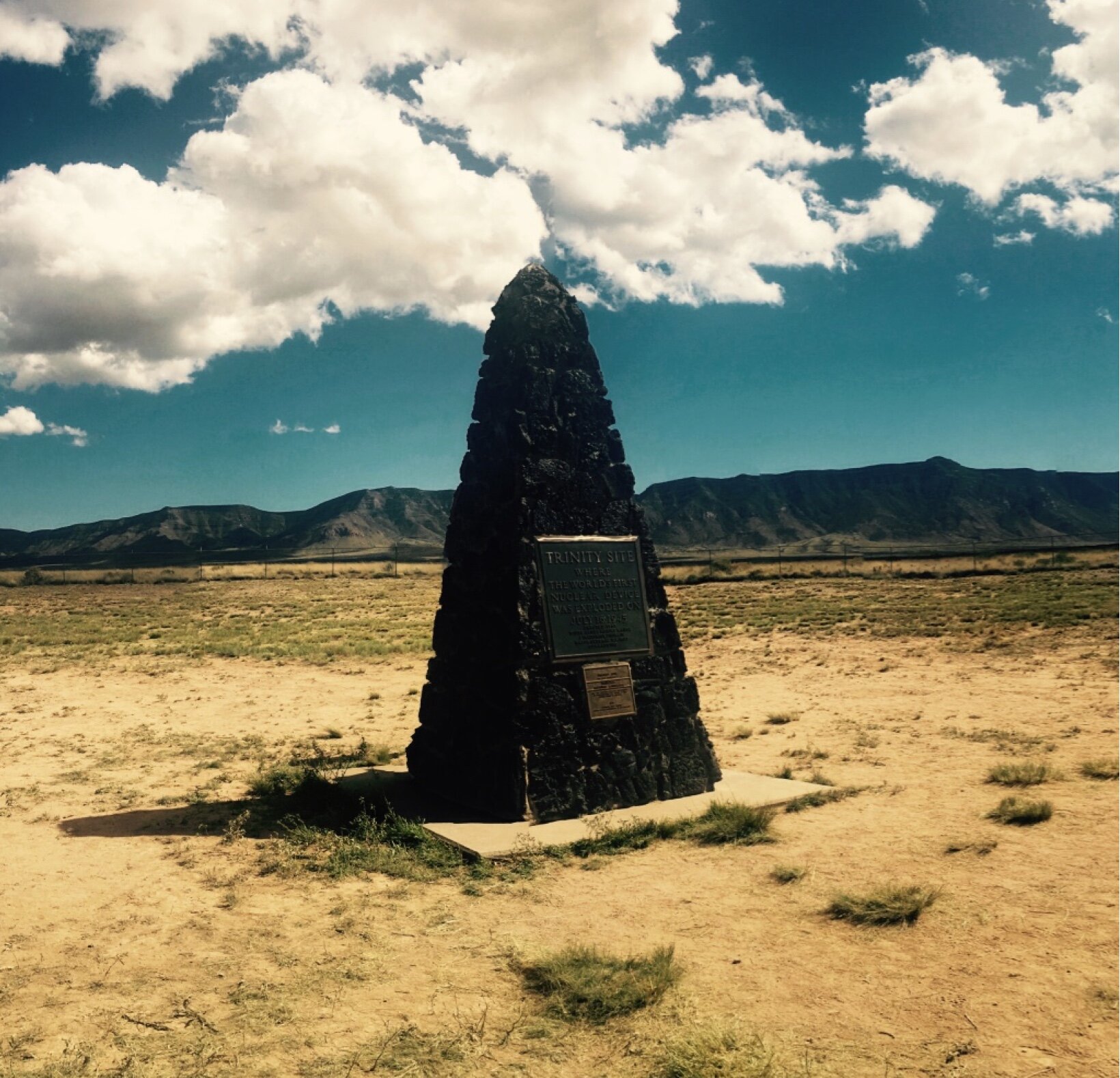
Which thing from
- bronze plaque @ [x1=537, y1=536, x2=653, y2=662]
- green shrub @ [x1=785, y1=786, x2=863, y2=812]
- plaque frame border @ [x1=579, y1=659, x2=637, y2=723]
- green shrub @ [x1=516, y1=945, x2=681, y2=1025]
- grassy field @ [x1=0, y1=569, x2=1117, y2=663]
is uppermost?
bronze plaque @ [x1=537, y1=536, x2=653, y2=662]

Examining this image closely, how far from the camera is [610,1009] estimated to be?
401 centimetres

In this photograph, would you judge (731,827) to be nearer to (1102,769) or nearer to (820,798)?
(820,798)

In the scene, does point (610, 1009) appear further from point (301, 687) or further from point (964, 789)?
point (301, 687)

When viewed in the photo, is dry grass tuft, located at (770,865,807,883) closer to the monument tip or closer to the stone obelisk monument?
the stone obelisk monument

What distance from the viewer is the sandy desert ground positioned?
3707 millimetres

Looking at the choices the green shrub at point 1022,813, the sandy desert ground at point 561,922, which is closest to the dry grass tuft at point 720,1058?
the sandy desert ground at point 561,922

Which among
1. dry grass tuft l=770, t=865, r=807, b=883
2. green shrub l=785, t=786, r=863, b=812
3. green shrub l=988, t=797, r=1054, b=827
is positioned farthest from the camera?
green shrub l=785, t=786, r=863, b=812

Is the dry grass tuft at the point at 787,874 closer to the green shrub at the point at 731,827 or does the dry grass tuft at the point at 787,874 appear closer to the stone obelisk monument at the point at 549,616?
the green shrub at the point at 731,827

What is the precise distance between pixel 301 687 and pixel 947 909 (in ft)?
45.2

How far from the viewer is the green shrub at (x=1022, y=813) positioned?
704 cm

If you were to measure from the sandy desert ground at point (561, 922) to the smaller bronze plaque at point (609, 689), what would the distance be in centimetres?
121

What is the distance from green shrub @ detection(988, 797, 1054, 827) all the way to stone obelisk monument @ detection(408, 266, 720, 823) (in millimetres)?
2360

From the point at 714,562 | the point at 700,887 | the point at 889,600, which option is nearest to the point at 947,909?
the point at 700,887

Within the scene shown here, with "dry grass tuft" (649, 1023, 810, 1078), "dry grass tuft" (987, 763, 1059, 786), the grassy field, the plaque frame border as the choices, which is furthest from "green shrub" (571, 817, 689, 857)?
the grassy field
